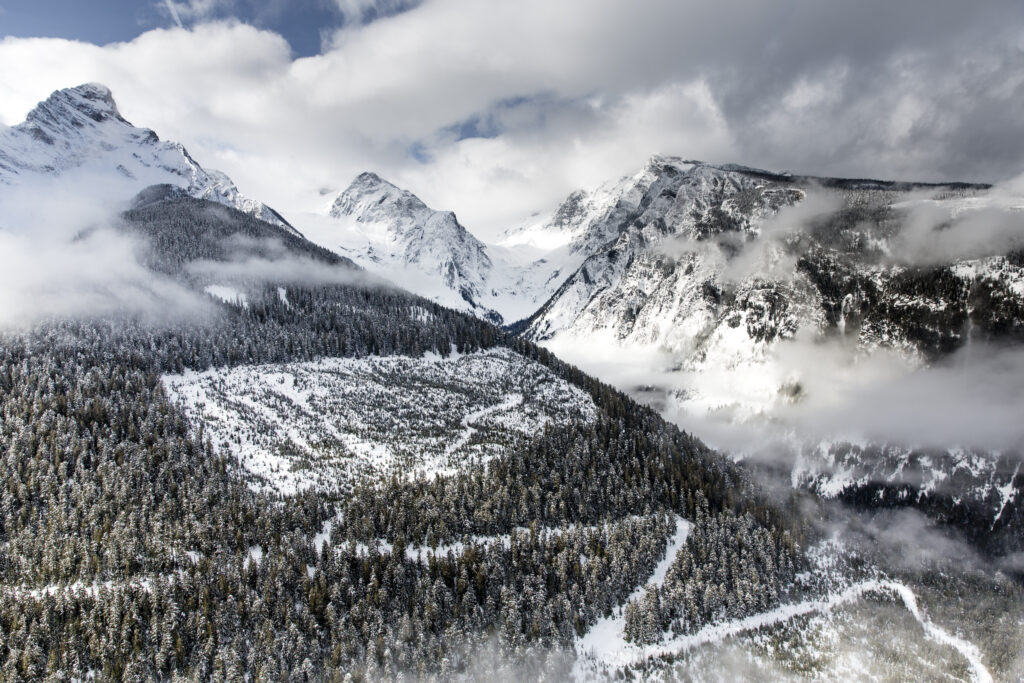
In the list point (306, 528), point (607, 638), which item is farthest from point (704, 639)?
point (306, 528)

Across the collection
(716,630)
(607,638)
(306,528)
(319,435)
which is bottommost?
(607,638)

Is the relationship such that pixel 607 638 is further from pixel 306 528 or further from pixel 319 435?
pixel 319 435

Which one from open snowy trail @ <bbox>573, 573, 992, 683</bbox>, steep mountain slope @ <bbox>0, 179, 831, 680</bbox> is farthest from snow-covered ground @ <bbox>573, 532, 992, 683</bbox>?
steep mountain slope @ <bbox>0, 179, 831, 680</bbox>

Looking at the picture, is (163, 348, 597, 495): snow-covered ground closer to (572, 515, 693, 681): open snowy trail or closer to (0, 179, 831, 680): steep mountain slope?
(0, 179, 831, 680): steep mountain slope

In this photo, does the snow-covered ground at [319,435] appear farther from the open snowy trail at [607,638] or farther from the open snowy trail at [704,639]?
the open snowy trail at [704,639]

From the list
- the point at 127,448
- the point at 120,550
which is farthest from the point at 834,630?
the point at 127,448

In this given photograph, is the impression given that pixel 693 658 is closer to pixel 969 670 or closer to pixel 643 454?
pixel 643 454

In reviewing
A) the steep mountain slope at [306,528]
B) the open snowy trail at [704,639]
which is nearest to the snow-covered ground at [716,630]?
the open snowy trail at [704,639]

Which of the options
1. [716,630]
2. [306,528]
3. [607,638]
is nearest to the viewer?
[607,638]

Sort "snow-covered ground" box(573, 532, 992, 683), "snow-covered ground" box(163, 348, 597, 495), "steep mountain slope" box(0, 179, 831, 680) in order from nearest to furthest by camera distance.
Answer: "steep mountain slope" box(0, 179, 831, 680) → "snow-covered ground" box(573, 532, 992, 683) → "snow-covered ground" box(163, 348, 597, 495)
